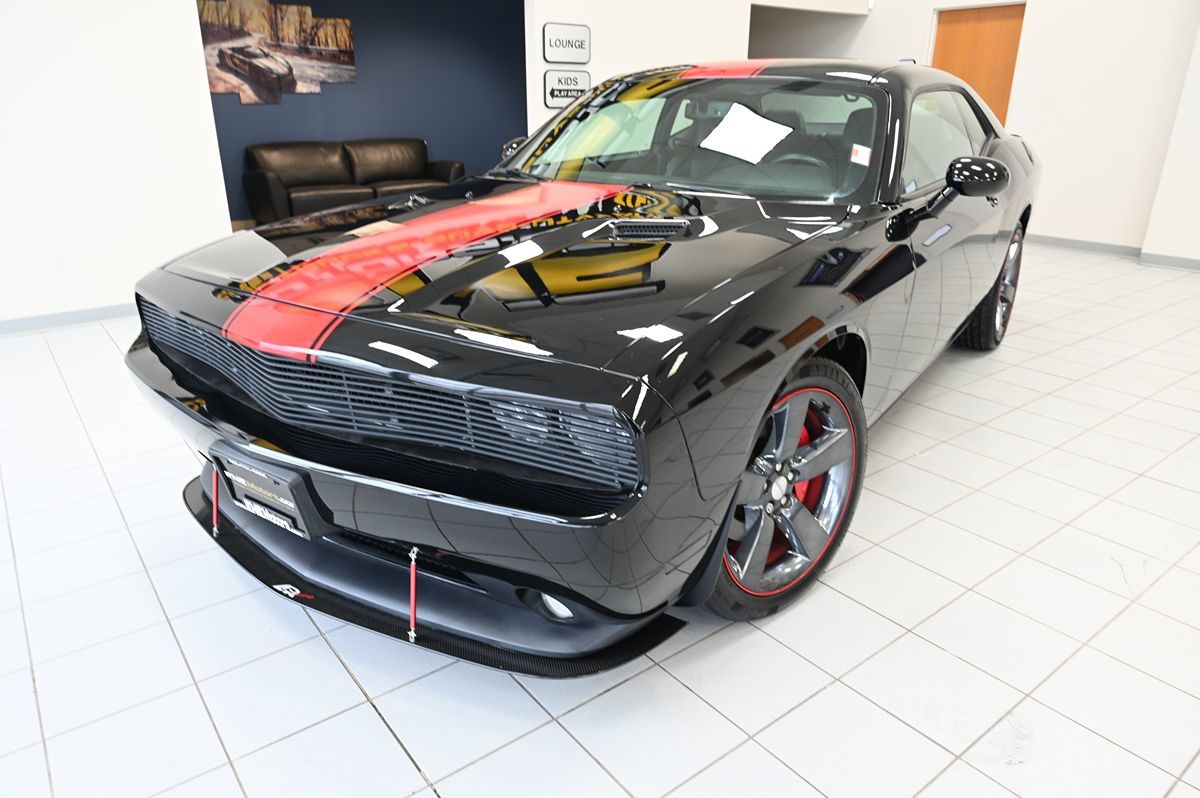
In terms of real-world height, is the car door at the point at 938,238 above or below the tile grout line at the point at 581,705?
above

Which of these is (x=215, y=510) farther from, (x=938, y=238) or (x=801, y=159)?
(x=938, y=238)

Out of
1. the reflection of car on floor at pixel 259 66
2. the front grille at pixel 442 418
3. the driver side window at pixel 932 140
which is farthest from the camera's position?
the reflection of car on floor at pixel 259 66

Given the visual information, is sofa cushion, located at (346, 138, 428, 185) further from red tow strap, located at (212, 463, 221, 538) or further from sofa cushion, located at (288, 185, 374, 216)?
red tow strap, located at (212, 463, 221, 538)

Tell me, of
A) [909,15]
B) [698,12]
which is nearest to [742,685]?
[698,12]

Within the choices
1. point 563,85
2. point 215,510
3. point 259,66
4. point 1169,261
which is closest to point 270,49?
point 259,66

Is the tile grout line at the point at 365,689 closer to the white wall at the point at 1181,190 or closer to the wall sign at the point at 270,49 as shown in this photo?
the white wall at the point at 1181,190

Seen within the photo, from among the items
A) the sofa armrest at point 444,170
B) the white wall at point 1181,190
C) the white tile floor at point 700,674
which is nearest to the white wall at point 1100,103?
the white wall at point 1181,190

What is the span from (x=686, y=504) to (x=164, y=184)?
4.60 metres

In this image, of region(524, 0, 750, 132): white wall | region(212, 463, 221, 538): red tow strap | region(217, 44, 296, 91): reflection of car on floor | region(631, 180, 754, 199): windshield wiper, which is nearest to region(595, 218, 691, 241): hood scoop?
region(631, 180, 754, 199): windshield wiper

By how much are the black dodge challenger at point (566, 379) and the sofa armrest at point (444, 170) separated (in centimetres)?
619

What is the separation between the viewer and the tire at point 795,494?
1.67 m

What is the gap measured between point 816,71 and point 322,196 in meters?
6.09

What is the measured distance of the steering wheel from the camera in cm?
215

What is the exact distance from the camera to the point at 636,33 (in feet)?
21.6
